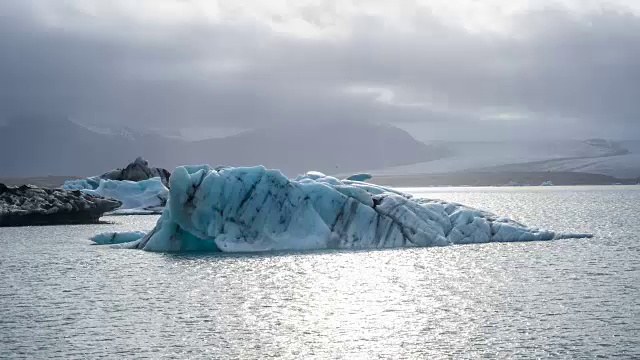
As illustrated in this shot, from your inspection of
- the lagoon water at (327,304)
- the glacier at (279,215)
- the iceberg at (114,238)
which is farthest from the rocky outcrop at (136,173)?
the glacier at (279,215)

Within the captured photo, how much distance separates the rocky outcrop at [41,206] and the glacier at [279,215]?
75.1 ft

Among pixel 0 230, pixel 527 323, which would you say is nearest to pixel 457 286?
pixel 527 323

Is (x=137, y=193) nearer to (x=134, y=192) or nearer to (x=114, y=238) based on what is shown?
(x=134, y=192)

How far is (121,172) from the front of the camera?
8431cm

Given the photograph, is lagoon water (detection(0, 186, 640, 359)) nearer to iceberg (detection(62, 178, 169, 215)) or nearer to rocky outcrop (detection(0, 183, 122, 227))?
rocky outcrop (detection(0, 183, 122, 227))

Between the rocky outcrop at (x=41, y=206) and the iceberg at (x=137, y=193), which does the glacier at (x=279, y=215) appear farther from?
the iceberg at (x=137, y=193)

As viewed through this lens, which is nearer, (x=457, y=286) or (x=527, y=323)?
(x=527, y=323)

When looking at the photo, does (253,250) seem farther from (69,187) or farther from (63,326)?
(69,187)

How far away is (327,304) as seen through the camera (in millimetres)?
22453

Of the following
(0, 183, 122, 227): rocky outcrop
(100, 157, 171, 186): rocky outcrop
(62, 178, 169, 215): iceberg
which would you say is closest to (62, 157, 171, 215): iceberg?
(62, 178, 169, 215): iceberg

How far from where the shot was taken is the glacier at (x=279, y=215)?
1329 inches

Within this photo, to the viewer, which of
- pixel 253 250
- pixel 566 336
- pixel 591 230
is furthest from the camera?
pixel 591 230

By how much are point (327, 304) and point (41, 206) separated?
38.1 metres

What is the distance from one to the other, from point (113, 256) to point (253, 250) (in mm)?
6258
